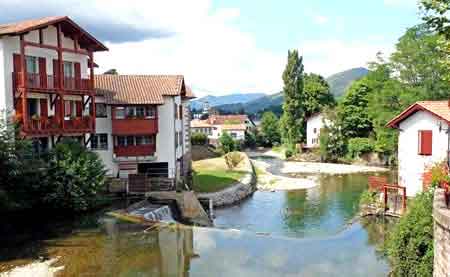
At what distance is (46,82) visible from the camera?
99.3 feet

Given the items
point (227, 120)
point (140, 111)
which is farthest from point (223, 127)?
point (140, 111)

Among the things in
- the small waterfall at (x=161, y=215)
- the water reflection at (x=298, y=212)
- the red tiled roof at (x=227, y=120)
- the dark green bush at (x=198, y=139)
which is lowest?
the water reflection at (x=298, y=212)

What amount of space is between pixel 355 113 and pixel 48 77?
59741 mm

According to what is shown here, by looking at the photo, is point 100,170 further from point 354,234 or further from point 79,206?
point 354,234

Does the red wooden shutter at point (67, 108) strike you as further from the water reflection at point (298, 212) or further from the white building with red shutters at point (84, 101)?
the water reflection at point (298, 212)

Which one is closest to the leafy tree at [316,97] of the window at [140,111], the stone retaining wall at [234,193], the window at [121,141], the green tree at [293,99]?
the green tree at [293,99]

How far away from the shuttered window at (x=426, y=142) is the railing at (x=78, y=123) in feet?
77.2

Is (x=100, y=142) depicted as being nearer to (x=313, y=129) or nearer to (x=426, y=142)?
(x=426, y=142)

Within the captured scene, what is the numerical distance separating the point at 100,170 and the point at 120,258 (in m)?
8.47

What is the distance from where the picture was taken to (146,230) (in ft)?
87.4

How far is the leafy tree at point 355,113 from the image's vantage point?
7944cm

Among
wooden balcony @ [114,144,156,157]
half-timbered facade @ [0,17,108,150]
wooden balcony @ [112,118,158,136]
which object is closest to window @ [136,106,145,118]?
wooden balcony @ [112,118,158,136]

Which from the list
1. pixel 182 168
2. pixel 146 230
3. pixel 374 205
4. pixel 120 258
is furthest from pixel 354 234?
pixel 182 168

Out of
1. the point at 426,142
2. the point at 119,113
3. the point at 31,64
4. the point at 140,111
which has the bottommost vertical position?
the point at 426,142
